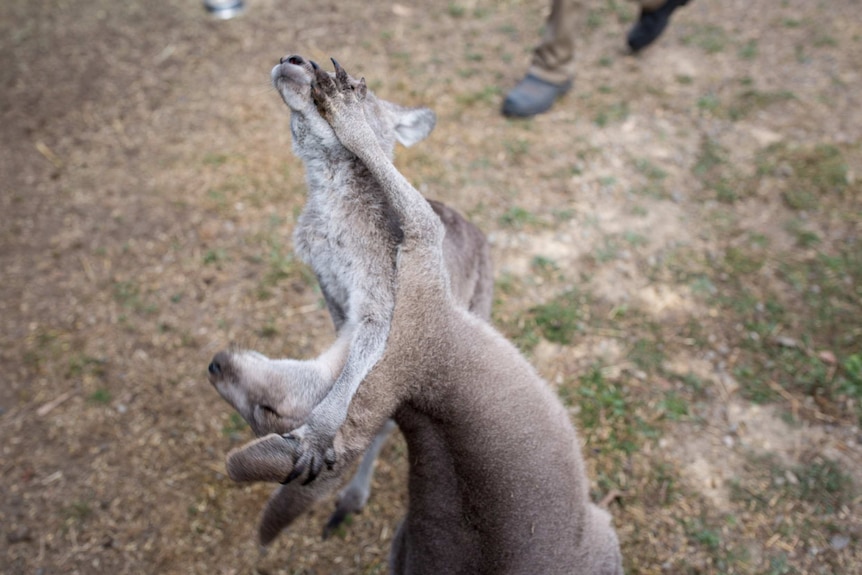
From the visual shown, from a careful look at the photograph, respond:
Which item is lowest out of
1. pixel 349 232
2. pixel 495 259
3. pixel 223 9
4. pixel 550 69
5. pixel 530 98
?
pixel 495 259

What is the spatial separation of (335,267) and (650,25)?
4.98m

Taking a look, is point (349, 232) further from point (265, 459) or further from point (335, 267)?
point (265, 459)

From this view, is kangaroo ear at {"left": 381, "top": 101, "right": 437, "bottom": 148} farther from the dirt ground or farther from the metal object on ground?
the metal object on ground

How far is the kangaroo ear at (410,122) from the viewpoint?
3.22 m

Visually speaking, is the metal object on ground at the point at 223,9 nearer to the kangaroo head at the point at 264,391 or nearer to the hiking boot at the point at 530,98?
the hiking boot at the point at 530,98

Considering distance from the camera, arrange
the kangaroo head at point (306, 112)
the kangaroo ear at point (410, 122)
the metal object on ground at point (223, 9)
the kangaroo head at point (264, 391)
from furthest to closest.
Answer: the metal object on ground at point (223, 9), the kangaroo ear at point (410, 122), the kangaroo head at point (306, 112), the kangaroo head at point (264, 391)

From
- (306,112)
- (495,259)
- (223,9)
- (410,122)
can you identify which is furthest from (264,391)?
(223,9)

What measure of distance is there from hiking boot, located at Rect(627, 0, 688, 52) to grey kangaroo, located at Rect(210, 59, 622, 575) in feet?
15.1

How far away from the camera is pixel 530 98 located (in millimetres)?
5879

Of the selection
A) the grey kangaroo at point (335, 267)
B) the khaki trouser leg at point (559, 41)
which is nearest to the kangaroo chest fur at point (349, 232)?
the grey kangaroo at point (335, 267)

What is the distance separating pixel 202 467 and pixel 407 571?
1.74m

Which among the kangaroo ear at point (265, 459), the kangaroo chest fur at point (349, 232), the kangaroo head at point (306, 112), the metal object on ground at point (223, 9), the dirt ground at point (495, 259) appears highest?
the kangaroo head at point (306, 112)

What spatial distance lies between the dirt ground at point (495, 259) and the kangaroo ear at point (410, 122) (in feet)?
5.26

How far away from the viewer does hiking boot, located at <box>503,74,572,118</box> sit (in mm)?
5871
